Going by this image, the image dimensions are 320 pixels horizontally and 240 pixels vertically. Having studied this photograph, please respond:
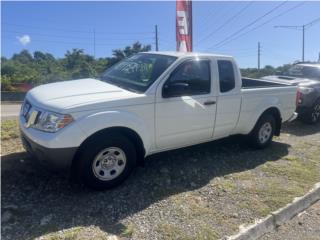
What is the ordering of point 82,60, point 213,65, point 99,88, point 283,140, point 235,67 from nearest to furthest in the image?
1. point 99,88
2. point 213,65
3. point 235,67
4. point 283,140
5. point 82,60

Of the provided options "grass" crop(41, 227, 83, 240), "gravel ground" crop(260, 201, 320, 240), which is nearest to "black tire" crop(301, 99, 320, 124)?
"gravel ground" crop(260, 201, 320, 240)

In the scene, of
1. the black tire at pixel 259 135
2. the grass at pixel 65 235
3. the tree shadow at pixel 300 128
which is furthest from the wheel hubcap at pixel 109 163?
the tree shadow at pixel 300 128

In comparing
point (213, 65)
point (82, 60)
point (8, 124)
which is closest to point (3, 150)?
point (8, 124)

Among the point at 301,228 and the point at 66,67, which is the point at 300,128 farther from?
the point at 66,67

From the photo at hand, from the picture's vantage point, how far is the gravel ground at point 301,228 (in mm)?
3836

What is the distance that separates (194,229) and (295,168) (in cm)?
277

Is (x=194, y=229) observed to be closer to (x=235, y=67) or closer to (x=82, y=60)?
(x=235, y=67)

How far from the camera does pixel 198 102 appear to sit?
16.7ft

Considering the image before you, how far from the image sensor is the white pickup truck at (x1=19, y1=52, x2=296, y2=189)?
3.92 meters

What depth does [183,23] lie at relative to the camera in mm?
11602

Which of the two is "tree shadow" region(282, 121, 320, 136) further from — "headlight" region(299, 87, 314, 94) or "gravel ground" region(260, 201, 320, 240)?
"gravel ground" region(260, 201, 320, 240)

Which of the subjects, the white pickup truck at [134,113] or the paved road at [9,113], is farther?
the paved road at [9,113]

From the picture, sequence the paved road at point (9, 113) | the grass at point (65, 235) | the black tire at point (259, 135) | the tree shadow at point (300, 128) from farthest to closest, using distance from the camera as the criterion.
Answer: the paved road at point (9, 113)
the tree shadow at point (300, 128)
the black tire at point (259, 135)
the grass at point (65, 235)

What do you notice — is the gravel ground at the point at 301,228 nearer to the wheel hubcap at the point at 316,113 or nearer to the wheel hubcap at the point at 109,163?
the wheel hubcap at the point at 109,163
